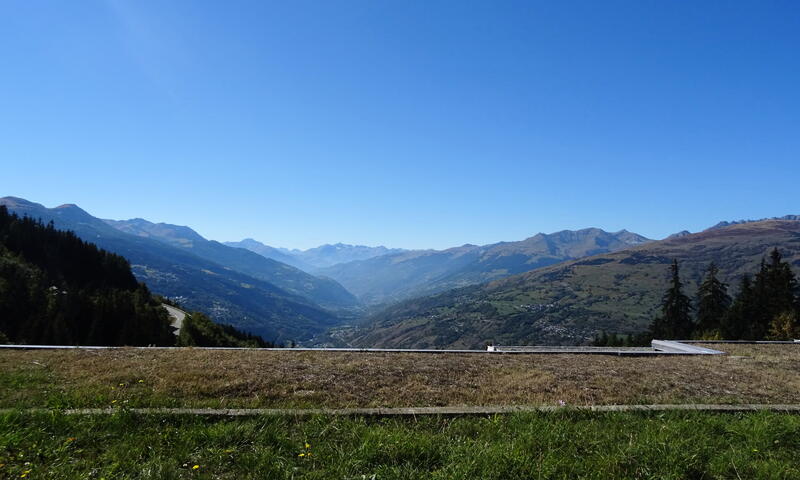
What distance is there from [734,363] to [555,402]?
30.7ft

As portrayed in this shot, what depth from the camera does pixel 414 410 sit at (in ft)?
23.0

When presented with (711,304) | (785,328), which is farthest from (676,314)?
(785,328)

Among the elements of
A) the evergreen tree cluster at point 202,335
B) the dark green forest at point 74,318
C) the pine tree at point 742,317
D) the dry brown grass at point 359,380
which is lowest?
the evergreen tree cluster at point 202,335

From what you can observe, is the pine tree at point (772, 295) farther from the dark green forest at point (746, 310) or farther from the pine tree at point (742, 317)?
the pine tree at point (742, 317)

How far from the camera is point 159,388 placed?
→ 8.17 meters

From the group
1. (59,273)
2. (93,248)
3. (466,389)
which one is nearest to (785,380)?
(466,389)

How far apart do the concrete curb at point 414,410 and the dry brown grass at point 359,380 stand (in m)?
0.59

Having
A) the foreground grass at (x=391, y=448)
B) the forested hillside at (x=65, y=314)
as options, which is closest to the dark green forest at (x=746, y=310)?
the foreground grass at (x=391, y=448)

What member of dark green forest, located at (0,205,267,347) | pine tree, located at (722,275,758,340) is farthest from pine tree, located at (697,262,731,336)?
dark green forest, located at (0,205,267,347)

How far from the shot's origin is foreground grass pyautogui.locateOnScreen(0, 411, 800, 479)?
5.01m

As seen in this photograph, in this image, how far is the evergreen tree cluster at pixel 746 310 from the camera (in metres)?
43.6

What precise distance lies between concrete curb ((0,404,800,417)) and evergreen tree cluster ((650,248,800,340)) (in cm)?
4125

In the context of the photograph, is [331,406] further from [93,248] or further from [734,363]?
[93,248]

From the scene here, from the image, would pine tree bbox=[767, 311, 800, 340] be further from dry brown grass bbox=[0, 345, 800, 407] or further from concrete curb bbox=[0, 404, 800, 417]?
concrete curb bbox=[0, 404, 800, 417]
